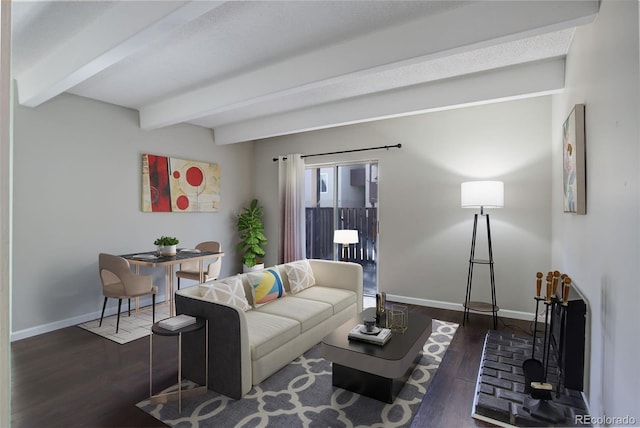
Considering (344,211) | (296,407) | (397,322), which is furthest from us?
(344,211)

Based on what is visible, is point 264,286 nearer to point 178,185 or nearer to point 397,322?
point 397,322

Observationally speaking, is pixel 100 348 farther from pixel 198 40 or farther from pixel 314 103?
pixel 314 103

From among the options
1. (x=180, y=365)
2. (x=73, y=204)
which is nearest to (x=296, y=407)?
A: (x=180, y=365)

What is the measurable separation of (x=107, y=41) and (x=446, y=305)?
14.7ft

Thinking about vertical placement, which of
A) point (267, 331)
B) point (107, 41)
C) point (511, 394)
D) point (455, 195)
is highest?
point (107, 41)

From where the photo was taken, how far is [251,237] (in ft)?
18.8

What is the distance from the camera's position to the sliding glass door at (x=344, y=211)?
516 centimetres

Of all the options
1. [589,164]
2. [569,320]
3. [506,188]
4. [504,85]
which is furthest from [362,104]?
[569,320]

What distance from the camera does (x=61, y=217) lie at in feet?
12.2

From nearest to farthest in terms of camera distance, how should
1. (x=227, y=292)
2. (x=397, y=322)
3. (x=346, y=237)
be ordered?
(x=397, y=322)
(x=227, y=292)
(x=346, y=237)

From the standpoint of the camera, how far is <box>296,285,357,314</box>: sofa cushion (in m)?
3.52

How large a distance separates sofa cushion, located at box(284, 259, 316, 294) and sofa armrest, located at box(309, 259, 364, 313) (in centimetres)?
14

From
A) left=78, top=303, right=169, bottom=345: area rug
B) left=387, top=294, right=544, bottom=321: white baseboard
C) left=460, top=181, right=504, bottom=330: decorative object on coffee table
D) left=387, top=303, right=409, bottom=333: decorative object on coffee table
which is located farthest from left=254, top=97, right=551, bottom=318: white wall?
left=78, top=303, right=169, bottom=345: area rug

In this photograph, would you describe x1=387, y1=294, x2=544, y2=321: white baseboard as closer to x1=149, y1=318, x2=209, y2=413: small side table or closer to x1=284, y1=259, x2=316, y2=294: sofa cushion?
x1=284, y1=259, x2=316, y2=294: sofa cushion
